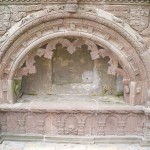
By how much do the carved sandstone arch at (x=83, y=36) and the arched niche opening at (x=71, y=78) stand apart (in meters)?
0.45

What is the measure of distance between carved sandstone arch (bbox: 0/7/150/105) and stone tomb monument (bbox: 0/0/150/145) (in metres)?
0.01

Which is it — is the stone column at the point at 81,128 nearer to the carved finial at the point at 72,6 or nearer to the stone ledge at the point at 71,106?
the stone ledge at the point at 71,106

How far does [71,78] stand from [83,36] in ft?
3.34

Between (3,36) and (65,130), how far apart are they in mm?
1855

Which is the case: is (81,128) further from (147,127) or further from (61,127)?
(147,127)

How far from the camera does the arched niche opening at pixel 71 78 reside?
4441 mm

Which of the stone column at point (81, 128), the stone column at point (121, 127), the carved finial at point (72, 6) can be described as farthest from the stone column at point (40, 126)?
the carved finial at point (72, 6)

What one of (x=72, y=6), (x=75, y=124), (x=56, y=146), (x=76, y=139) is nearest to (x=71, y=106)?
(x=75, y=124)

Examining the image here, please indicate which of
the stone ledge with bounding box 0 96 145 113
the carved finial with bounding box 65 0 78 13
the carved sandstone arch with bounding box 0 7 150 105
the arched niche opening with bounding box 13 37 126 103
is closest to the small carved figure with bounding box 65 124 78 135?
the stone ledge with bounding box 0 96 145 113

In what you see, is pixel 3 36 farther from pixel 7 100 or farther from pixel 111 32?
pixel 111 32

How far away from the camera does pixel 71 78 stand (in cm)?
456

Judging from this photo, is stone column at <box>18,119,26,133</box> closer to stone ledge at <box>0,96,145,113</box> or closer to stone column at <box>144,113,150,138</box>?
stone ledge at <box>0,96,145,113</box>

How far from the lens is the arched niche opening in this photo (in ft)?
14.6

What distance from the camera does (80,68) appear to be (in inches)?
178
